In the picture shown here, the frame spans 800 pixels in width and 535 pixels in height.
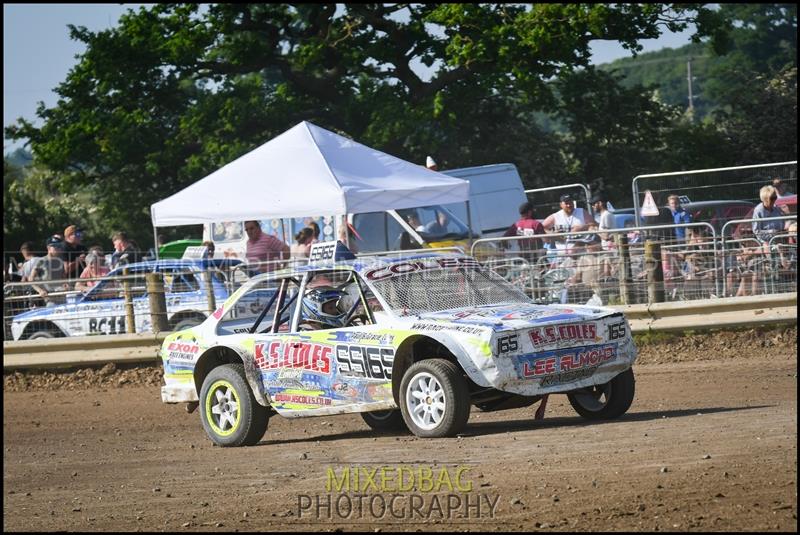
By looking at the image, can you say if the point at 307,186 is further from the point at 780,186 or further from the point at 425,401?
the point at 425,401

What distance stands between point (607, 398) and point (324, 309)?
8.14ft

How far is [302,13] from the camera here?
32.6 metres

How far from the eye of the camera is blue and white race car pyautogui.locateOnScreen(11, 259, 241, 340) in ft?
52.2

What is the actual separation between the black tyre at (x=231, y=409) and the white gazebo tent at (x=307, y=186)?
16.9 ft

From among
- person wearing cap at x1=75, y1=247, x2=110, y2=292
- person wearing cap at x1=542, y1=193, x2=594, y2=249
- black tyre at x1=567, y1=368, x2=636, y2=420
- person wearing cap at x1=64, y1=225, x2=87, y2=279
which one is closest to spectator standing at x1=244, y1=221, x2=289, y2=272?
person wearing cap at x1=75, y1=247, x2=110, y2=292

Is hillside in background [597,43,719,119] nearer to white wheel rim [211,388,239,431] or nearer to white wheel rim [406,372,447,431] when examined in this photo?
white wheel rim [211,388,239,431]

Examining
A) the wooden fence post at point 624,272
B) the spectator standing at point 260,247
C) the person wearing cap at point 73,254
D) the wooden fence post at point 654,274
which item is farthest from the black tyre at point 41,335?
the wooden fence post at point 654,274

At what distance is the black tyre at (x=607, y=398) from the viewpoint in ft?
32.6

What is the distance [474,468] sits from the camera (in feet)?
26.0

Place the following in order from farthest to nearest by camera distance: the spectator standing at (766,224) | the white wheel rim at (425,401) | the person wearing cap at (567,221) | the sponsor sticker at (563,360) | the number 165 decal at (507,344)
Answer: the person wearing cap at (567,221)
the spectator standing at (766,224)
the white wheel rim at (425,401)
the sponsor sticker at (563,360)
the number 165 decal at (507,344)

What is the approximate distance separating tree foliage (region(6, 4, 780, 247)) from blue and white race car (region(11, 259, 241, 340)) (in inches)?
469

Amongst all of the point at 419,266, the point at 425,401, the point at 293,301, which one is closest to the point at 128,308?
the point at 293,301

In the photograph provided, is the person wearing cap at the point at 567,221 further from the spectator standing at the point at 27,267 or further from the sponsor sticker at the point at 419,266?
the spectator standing at the point at 27,267

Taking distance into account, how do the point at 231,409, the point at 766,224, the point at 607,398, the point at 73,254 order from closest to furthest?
the point at 607,398 < the point at 231,409 < the point at 766,224 < the point at 73,254
